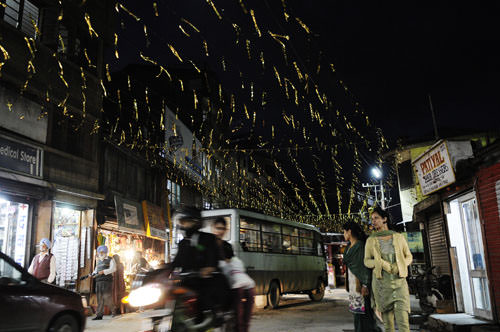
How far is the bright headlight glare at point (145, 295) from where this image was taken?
3.96 m

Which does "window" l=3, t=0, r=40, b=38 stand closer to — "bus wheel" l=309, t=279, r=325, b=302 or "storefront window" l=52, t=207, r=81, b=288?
"storefront window" l=52, t=207, r=81, b=288

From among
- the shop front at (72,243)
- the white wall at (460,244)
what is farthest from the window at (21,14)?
the white wall at (460,244)

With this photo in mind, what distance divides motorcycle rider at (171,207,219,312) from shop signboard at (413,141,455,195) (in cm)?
665

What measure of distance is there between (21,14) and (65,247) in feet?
23.7

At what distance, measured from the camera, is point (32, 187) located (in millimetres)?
11438

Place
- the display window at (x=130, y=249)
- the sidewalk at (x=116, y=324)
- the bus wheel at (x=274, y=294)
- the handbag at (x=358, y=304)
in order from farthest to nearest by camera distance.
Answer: the display window at (x=130, y=249) < the bus wheel at (x=274, y=294) < the sidewalk at (x=116, y=324) < the handbag at (x=358, y=304)

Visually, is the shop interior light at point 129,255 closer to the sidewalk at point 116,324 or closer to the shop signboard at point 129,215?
the shop signboard at point 129,215

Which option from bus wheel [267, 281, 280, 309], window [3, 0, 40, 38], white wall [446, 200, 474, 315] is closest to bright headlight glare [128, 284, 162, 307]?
white wall [446, 200, 474, 315]

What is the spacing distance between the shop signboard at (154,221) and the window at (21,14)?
8.06 m

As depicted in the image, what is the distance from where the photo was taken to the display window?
13801mm

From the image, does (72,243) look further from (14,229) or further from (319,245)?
(319,245)

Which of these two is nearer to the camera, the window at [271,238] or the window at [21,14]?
the window at [21,14]

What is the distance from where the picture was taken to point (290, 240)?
15.3 meters

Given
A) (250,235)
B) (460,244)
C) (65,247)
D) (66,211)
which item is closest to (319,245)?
(250,235)
